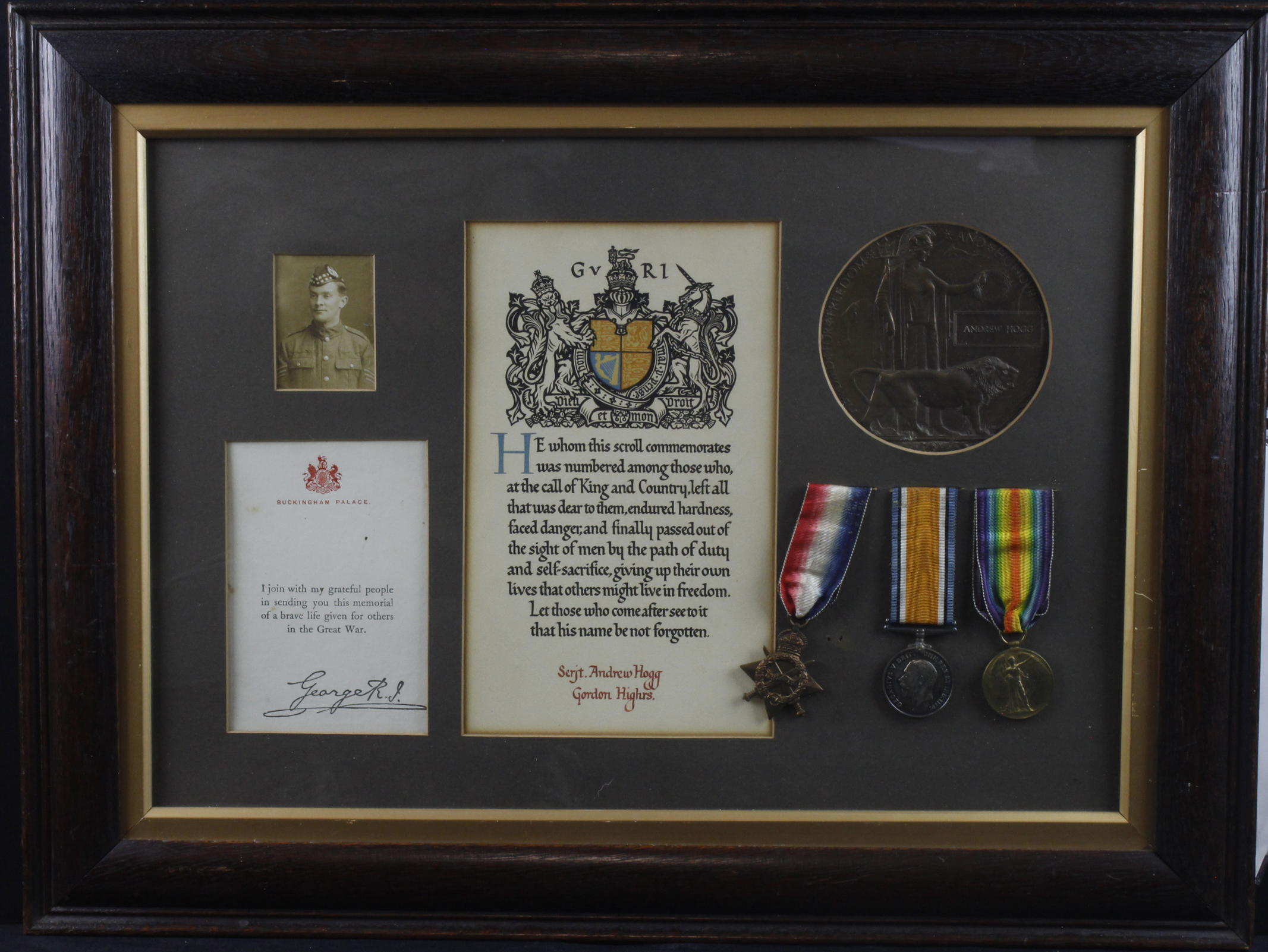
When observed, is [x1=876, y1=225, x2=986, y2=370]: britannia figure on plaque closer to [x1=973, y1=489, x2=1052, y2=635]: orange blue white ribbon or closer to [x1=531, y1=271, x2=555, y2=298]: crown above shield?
[x1=973, y1=489, x2=1052, y2=635]: orange blue white ribbon

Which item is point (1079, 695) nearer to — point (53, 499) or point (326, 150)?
point (326, 150)

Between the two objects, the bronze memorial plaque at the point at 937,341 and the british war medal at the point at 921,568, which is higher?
the bronze memorial plaque at the point at 937,341

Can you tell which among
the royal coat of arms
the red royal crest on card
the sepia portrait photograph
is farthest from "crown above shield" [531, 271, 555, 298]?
the red royal crest on card

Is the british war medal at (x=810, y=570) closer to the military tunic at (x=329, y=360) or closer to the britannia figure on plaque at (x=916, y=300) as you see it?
the britannia figure on plaque at (x=916, y=300)

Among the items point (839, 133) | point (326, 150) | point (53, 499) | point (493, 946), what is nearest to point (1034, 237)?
point (839, 133)

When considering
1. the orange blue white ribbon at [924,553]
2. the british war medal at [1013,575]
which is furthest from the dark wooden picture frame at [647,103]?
the orange blue white ribbon at [924,553]

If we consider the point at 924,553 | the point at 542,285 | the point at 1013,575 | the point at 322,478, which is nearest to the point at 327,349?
the point at 322,478

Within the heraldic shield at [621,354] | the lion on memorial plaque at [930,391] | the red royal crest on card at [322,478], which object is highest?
the heraldic shield at [621,354]
